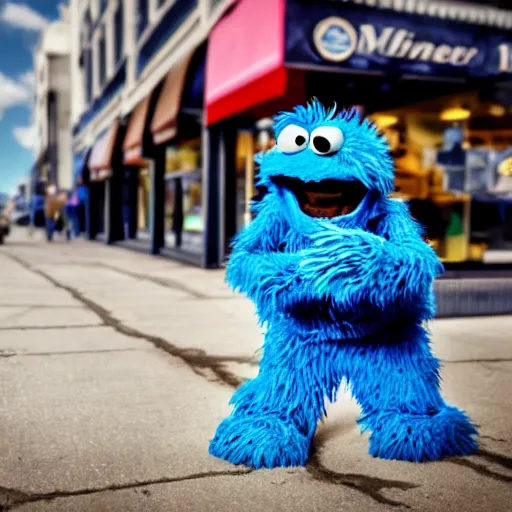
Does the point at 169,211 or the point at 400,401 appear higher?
the point at 169,211

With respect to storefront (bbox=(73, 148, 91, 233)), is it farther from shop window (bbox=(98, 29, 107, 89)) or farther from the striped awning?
the striped awning

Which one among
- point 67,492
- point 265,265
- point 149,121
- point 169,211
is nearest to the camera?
point 67,492

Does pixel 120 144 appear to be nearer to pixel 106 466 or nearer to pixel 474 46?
pixel 474 46

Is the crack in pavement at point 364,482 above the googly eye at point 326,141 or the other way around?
the other way around

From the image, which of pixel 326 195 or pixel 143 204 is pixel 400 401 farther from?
pixel 143 204

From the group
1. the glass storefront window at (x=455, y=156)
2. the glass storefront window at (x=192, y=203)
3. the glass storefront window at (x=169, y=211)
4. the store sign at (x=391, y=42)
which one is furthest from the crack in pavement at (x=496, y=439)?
the glass storefront window at (x=169, y=211)

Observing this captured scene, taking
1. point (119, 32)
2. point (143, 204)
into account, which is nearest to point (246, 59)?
point (143, 204)

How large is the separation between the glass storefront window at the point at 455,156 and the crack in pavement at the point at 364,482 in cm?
560

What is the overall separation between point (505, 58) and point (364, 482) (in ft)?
21.6

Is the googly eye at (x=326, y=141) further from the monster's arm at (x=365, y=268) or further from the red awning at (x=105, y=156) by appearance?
the red awning at (x=105, y=156)

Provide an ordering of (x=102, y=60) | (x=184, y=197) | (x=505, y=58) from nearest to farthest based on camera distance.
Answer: (x=505, y=58), (x=184, y=197), (x=102, y=60)

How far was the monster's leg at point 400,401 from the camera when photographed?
2.20 m

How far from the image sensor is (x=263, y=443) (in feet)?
7.07

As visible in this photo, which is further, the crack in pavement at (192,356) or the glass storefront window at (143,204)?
the glass storefront window at (143,204)
